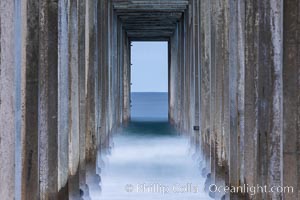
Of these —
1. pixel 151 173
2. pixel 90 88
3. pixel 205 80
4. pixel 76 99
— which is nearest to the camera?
pixel 76 99

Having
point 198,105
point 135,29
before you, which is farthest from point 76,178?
point 135,29

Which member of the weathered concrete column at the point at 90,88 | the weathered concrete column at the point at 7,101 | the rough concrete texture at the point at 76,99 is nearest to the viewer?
the weathered concrete column at the point at 7,101

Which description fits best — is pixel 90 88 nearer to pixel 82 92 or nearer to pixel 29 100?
pixel 82 92

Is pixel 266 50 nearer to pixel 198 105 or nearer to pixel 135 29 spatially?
pixel 198 105

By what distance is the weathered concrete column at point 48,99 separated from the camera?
182 inches

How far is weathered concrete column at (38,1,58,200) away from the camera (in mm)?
4621

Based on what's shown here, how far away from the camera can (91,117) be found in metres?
7.86

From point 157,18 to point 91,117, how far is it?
374 inches

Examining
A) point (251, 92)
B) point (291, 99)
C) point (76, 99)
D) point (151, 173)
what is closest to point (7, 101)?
point (291, 99)

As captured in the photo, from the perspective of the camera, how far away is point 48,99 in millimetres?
4750

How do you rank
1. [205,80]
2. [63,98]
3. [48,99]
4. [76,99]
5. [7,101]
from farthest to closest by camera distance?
[205,80] → [76,99] → [63,98] → [48,99] → [7,101]

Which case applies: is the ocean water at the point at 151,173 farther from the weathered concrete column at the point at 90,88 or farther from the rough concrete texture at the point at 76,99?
the rough concrete texture at the point at 76,99

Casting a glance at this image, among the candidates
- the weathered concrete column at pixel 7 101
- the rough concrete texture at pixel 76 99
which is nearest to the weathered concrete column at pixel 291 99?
the rough concrete texture at pixel 76 99

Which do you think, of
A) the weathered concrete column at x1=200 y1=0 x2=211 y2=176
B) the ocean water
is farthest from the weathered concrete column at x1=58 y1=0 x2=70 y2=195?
the weathered concrete column at x1=200 y1=0 x2=211 y2=176
